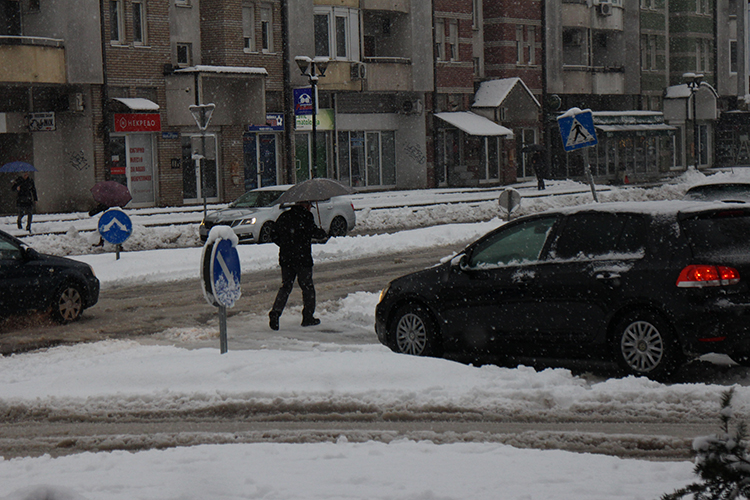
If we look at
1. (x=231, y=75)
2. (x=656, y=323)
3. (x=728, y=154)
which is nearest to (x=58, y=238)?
(x=231, y=75)

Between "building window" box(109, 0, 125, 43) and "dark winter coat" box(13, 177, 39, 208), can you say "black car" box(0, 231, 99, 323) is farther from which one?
"building window" box(109, 0, 125, 43)

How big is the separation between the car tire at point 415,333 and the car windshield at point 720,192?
779 centimetres

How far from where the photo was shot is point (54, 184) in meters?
35.0

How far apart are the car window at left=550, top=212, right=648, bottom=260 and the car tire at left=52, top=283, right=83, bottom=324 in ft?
22.6

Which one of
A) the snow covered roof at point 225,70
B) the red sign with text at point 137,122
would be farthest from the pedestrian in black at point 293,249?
the snow covered roof at point 225,70

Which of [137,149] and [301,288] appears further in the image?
[137,149]

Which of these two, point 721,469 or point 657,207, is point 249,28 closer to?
point 657,207

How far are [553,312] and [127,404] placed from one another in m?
3.66

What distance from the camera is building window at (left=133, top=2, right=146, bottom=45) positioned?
36844 millimetres

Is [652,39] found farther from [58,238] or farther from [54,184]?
[58,238]

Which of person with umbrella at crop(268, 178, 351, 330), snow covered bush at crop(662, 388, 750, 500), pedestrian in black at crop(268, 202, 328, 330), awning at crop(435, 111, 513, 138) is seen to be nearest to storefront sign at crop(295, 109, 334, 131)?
awning at crop(435, 111, 513, 138)

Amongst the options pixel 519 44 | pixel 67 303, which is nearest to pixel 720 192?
pixel 67 303

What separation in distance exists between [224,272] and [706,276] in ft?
13.6

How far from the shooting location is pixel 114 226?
19453 millimetres
